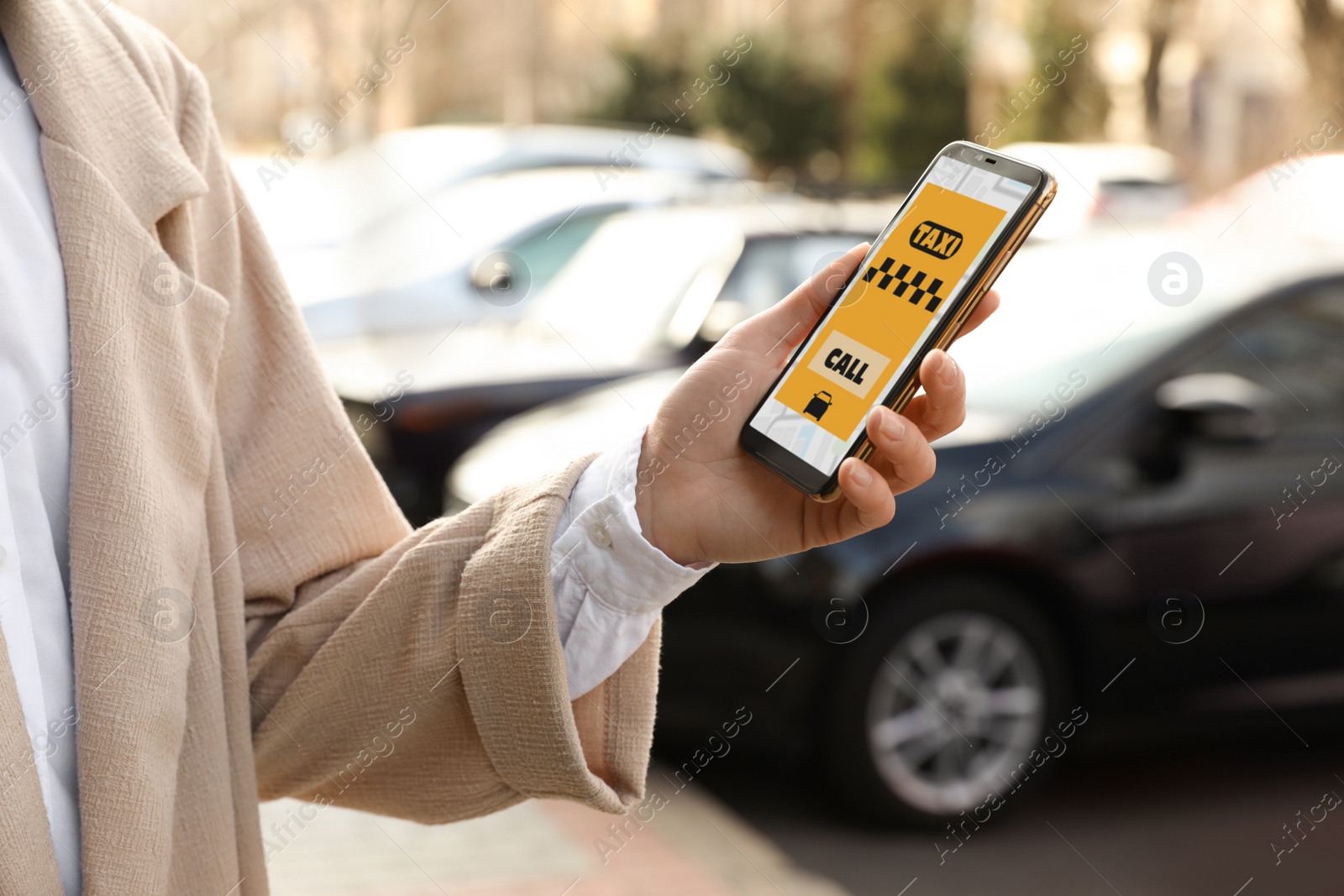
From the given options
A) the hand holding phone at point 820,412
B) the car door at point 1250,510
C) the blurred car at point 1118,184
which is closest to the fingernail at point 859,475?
the hand holding phone at point 820,412

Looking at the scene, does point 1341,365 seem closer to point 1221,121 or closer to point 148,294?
point 148,294

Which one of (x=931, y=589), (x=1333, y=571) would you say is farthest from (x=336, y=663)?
(x=1333, y=571)

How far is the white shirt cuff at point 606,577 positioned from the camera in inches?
54.6

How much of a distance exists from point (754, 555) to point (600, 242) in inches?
212

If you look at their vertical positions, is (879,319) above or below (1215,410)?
above

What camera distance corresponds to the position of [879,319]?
1.56 meters

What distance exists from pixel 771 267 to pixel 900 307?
432cm

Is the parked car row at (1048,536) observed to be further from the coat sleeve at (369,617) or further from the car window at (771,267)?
the coat sleeve at (369,617)

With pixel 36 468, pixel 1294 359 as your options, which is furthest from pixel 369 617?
pixel 1294 359

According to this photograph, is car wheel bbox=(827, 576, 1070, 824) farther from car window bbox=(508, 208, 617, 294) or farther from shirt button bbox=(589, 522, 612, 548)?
car window bbox=(508, 208, 617, 294)

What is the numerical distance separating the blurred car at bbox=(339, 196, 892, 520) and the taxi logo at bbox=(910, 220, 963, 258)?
3.77 metres

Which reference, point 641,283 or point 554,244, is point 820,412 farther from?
point 554,244

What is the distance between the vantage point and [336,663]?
1407 millimetres

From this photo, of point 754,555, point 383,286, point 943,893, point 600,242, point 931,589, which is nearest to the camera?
point 754,555
